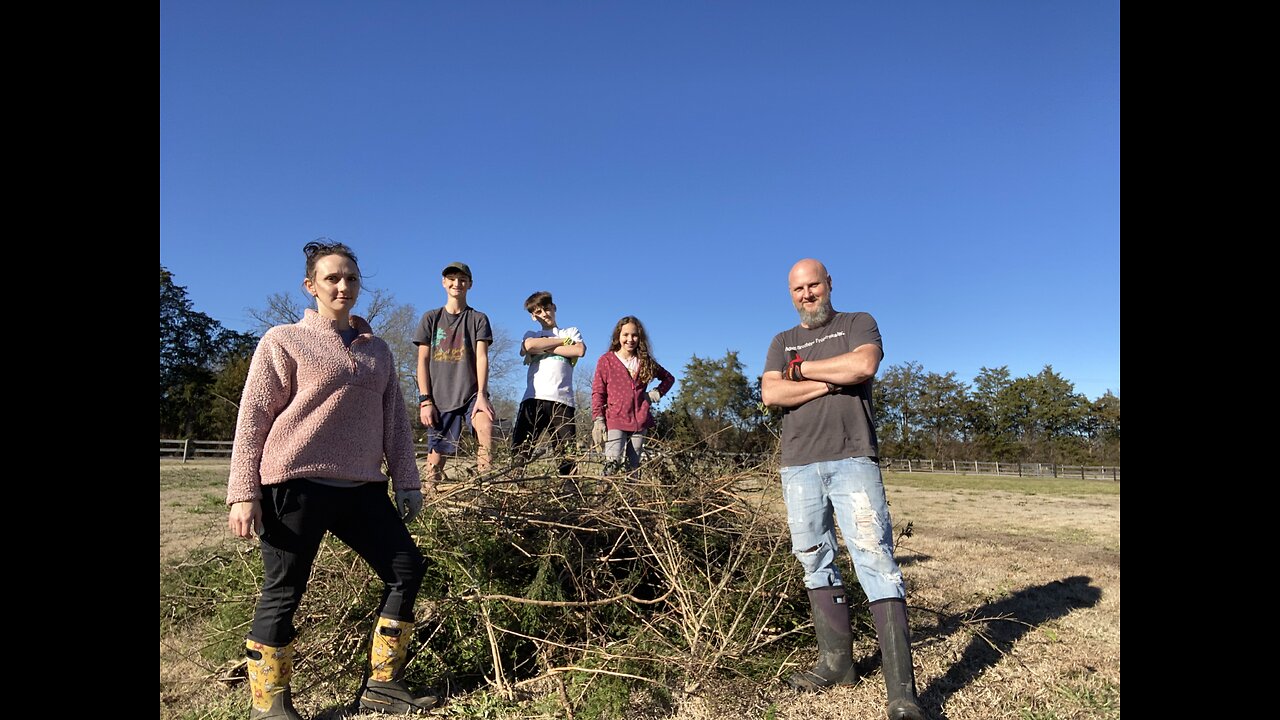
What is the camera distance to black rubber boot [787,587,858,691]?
3047 mm

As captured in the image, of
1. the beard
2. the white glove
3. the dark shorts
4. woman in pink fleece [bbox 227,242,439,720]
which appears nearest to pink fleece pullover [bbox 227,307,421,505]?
woman in pink fleece [bbox 227,242,439,720]

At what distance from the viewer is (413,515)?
2.80m

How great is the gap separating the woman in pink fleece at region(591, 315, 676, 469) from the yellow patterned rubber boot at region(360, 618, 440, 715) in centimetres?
223

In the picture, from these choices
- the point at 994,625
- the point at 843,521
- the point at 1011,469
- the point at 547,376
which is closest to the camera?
the point at 843,521

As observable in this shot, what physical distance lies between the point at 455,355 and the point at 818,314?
8.33ft

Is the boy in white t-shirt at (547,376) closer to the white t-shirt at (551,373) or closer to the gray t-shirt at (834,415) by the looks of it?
the white t-shirt at (551,373)

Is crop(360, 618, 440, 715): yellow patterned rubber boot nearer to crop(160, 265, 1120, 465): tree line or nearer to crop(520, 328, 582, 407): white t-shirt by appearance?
crop(520, 328, 582, 407): white t-shirt

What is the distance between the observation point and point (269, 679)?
7.94 ft

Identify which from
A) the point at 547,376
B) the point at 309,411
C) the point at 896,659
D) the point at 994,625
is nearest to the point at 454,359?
the point at 547,376

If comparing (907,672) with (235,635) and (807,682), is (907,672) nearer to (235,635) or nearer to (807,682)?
(807,682)

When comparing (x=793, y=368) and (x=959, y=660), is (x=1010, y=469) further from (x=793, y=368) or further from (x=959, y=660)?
(x=793, y=368)

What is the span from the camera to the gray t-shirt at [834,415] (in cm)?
301
